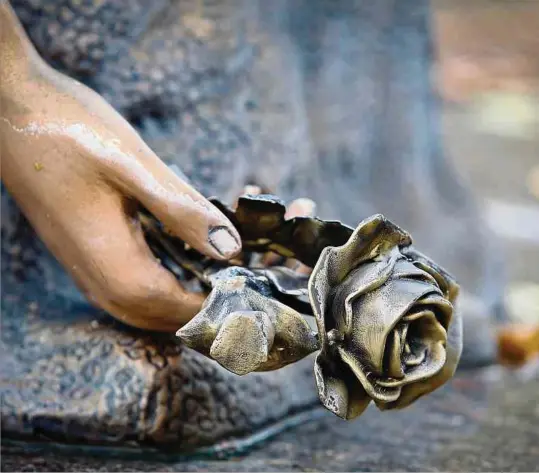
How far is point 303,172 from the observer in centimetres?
127

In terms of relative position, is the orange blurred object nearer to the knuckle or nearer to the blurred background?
the knuckle

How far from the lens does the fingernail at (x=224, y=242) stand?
783 millimetres

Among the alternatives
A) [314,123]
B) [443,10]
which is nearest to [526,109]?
[443,10]

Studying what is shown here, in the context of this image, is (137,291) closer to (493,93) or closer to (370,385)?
(370,385)

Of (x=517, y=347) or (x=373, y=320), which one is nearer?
(x=373, y=320)

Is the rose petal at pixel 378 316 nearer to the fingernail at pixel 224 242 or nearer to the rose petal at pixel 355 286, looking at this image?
the rose petal at pixel 355 286

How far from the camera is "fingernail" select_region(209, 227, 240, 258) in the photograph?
783mm

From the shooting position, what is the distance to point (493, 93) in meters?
3.80

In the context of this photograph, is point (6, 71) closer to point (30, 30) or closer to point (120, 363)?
point (30, 30)

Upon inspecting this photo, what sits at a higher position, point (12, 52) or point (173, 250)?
point (12, 52)

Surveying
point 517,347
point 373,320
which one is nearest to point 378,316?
point 373,320

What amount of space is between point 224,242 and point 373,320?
0.45 ft

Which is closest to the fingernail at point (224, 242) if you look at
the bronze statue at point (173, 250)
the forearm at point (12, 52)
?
the bronze statue at point (173, 250)

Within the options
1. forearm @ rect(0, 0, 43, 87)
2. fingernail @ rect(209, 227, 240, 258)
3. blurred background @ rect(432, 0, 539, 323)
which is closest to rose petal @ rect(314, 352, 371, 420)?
fingernail @ rect(209, 227, 240, 258)
